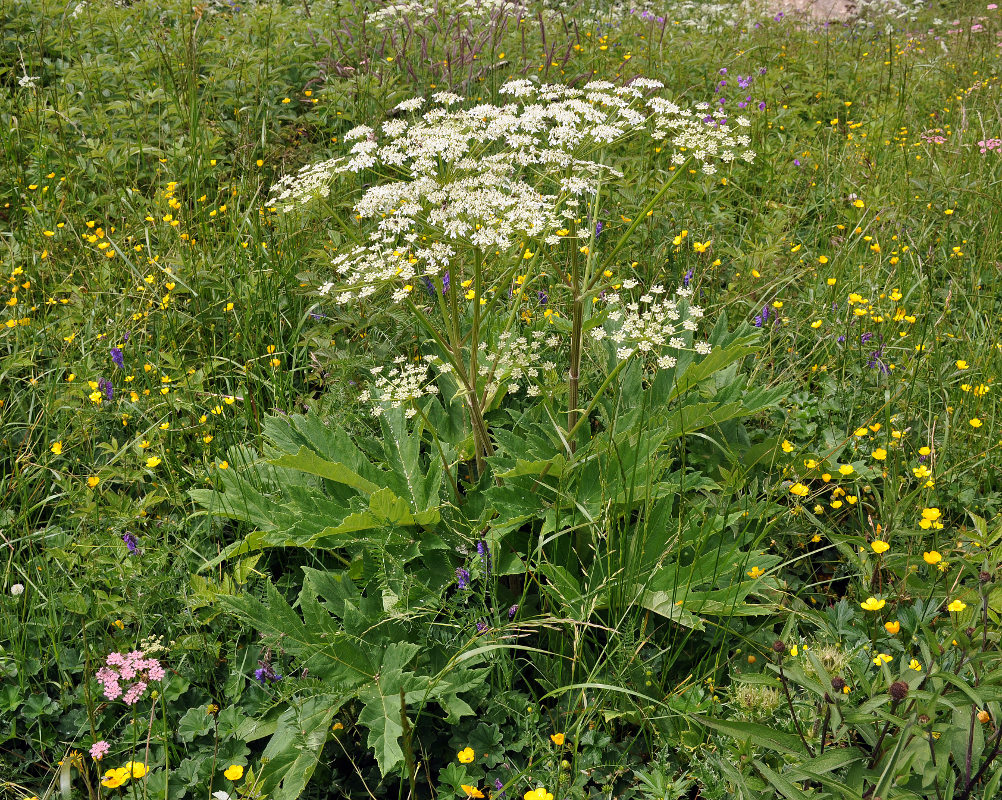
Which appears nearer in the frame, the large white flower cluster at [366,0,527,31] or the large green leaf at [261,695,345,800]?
the large green leaf at [261,695,345,800]

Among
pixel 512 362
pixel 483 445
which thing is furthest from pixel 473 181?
pixel 483 445

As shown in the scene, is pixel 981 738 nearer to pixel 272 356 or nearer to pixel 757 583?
pixel 757 583

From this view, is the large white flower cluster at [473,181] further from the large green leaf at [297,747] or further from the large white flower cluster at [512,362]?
the large green leaf at [297,747]

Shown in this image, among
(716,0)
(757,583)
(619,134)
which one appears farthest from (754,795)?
(716,0)

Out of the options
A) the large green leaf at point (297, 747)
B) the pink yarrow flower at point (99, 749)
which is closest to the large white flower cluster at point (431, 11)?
the large green leaf at point (297, 747)

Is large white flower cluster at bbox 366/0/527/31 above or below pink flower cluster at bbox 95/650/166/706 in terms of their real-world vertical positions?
above

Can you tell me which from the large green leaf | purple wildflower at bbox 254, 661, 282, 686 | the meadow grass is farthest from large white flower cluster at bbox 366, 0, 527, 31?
the large green leaf

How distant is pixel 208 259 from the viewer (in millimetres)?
3385

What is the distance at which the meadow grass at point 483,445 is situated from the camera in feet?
5.94

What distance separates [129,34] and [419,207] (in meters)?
4.18

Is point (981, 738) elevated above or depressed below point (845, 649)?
above

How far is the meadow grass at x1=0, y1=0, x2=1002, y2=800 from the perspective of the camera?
1.81 meters

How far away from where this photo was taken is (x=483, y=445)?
2.30m

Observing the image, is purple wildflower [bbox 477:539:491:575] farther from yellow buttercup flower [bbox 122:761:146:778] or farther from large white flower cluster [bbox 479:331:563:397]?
yellow buttercup flower [bbox 122:761:146:778]
